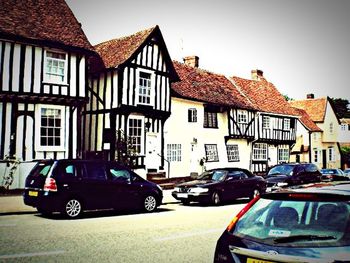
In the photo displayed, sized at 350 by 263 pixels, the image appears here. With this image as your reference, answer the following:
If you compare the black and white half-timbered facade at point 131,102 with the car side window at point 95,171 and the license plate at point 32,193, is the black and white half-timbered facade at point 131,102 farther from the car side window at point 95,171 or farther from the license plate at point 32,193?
the license plate at point 32,193

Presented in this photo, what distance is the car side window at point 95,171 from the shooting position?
469 inches

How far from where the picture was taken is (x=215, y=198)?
1544 cm

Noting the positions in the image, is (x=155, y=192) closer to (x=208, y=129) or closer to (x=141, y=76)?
(x=141, y=76)

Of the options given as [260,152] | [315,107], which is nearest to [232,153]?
[260,152]

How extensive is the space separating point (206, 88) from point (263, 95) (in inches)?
393

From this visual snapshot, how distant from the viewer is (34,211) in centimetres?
1260

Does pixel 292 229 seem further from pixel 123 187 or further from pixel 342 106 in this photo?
pixel 342 106

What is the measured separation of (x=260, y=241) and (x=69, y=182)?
8.77 metres

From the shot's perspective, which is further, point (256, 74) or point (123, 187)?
point (256, 74)

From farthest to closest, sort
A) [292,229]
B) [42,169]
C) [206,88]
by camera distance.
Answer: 1. [206,88]
2. [42,169]
3. [292,229]

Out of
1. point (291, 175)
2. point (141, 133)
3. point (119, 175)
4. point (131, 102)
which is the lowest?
point (291, 175)

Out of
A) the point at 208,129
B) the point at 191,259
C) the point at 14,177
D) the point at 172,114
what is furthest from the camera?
the point at 208,129

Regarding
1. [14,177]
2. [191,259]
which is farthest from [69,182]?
[14,177]

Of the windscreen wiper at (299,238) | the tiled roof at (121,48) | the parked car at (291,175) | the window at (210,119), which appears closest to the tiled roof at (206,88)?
the window at (210,119)
